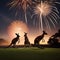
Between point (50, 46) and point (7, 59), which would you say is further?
point (50, 46)

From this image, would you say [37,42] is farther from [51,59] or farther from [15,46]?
[51,59]

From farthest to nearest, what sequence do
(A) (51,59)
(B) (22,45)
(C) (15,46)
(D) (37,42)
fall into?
1. (B) (22,45)
2. (C) (15,46)
3. (D) (37,42)
4. (A) (51,59)

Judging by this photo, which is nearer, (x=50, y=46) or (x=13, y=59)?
(x=13, y=59)

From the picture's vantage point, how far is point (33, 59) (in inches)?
506

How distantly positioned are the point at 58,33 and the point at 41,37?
242cm

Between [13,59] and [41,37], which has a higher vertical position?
[41,37]

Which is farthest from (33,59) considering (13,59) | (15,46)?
(15,46)

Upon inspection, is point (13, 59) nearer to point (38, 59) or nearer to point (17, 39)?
point (38, 59)

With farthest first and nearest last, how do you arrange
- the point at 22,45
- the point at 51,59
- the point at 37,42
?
the point at 22,45
the point at 37,42
the point at 51,59

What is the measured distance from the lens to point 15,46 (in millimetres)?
23688

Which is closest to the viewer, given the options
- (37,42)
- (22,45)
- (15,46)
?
(37,42)

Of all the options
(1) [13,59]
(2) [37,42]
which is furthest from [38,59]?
(2) [37,42]

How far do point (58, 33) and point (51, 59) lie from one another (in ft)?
38.2

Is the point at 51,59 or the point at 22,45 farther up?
the point at 22,45
